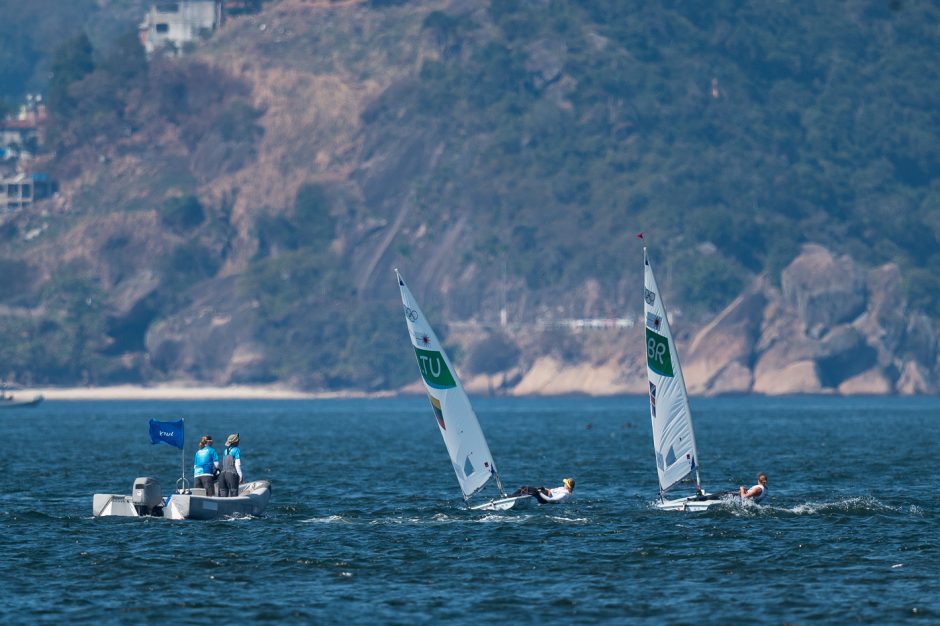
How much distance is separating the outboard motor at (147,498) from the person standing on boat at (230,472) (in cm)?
193

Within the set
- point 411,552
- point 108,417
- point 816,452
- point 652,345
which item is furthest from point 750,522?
point 108,417

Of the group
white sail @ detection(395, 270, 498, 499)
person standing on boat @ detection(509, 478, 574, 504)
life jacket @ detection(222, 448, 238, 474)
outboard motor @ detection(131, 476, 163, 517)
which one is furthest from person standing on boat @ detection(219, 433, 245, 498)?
person standing on boat @ detection(509, 478, 574, 504)

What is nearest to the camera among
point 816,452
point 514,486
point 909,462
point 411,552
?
point 411,552

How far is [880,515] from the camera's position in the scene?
49.2 metres

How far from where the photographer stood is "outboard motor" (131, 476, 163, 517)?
47.6m

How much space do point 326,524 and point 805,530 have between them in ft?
42.6

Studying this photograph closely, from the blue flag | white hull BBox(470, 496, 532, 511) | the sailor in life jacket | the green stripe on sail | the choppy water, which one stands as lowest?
the choppy water

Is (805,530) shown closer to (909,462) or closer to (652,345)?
(652,345)

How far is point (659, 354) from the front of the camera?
4809cm

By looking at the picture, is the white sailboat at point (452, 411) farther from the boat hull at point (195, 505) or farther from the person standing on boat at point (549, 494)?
the boat hull at point (195, 505)

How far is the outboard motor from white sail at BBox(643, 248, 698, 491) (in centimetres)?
1374

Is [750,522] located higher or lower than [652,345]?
lower

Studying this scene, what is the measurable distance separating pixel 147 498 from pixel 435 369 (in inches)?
339

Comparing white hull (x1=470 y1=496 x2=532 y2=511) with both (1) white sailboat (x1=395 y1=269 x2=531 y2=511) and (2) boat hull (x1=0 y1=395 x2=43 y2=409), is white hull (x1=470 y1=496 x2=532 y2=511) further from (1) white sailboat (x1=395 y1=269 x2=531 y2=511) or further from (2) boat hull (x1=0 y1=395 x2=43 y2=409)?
(2) boat hull (x1=0 y1=395 x2=43 y2=409)
